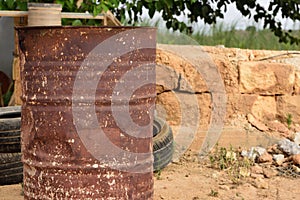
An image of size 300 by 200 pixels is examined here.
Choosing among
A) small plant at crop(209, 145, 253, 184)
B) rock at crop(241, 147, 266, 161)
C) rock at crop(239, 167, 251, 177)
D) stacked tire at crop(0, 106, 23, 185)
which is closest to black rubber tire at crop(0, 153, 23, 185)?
stacked tire at crop(0, 106, 23, 185)

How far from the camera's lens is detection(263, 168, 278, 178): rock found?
5364 millimetres

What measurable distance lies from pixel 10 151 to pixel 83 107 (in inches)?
76.7

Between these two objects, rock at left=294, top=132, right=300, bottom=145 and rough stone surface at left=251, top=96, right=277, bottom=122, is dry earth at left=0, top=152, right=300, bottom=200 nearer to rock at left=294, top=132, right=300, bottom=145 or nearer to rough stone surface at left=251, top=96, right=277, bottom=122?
rock at left=294, top=132, right=300, bottom=145

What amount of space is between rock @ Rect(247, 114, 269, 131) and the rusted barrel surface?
3332mm

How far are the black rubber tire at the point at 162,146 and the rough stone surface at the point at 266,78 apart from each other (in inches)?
52.8

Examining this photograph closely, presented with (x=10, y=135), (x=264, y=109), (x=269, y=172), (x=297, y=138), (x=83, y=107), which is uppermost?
(x=83, y=107)

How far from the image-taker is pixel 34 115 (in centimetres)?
332

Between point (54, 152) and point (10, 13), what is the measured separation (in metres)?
3.15

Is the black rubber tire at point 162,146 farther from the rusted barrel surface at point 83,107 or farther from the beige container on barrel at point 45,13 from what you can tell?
the rusted barrel surface at point 83,107

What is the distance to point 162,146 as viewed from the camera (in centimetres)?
539

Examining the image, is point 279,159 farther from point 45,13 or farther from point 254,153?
point 45,13

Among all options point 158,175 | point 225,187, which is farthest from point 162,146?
point 225,187

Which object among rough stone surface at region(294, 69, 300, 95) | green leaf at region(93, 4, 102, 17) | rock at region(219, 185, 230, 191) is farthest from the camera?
rough stone surface at region(294, 69, 300, 95)

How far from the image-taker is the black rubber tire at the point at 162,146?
5328 millimetres
